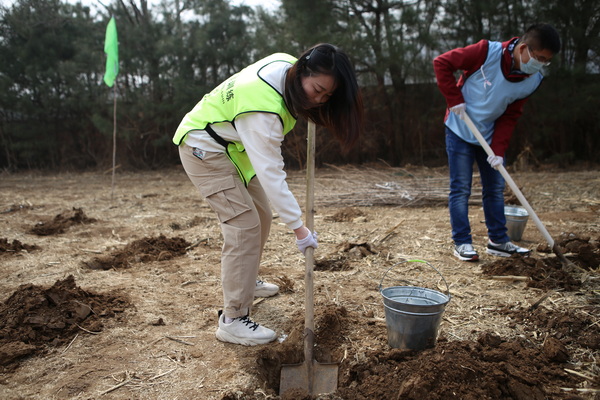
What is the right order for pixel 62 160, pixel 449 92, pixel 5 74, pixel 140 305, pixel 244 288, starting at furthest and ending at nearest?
pixel 62 160, pixel 5 74, pixel 449 92, pixel 140 305, pixel 244 288


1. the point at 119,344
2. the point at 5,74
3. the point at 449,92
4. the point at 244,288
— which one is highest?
the point at 5,74

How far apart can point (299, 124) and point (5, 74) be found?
7891 millimetres

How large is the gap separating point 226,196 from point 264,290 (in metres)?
0.97

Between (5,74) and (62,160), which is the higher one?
(5,74)

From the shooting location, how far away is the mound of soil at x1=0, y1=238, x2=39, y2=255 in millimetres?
4161

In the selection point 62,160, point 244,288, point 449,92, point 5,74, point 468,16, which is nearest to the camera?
point 244,288

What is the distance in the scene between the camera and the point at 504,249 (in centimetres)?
376

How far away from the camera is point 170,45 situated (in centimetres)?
1119

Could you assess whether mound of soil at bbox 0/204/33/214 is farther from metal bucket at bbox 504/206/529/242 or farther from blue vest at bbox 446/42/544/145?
metal bucket at bbox 504/206/529/242

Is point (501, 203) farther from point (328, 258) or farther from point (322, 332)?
point (322, 332)

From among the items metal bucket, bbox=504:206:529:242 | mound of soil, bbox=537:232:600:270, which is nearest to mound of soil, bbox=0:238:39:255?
metal bucket, bbox=504:206:529:242

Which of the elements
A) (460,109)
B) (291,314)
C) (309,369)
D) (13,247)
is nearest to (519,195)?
(460,109)

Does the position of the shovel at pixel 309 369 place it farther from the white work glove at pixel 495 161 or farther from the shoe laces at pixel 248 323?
the white work glove at pixel 495 161

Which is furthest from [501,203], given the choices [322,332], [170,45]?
[170,45]
